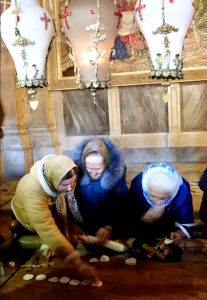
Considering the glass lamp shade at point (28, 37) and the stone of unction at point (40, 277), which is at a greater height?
the glass lamp shade at point (28, 37)

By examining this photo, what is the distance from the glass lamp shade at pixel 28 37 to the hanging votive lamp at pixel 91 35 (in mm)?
82

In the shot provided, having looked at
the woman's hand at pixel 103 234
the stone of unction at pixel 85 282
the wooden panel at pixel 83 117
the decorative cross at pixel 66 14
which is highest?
the decorative cross at pixel 66 14

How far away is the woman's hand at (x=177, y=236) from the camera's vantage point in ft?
4.50

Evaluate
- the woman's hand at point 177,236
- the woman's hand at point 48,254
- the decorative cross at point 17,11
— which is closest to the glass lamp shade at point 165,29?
the decorative cross at point 17,11

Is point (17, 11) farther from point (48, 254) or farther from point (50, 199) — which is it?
point (48, 254)

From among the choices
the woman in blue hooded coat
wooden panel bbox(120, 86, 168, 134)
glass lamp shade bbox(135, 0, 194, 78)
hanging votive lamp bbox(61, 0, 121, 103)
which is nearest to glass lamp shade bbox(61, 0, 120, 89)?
hanging votive lamp bbox(61, 0, 121, 103)

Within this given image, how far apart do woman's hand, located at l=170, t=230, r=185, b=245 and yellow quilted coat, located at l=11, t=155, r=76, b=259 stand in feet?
1.23

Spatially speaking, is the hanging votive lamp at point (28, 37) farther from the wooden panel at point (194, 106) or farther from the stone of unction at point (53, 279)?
the wooden panel at point (194, 106)

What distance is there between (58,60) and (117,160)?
38.6 inches

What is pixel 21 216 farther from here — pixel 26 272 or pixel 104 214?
pixel 104 214

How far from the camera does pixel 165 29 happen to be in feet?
3.99

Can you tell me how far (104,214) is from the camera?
141 centimetres

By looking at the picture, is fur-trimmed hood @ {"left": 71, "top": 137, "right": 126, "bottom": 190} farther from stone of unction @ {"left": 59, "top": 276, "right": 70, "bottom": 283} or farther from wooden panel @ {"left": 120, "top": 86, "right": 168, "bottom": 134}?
wooden panel @ {"left": 120, "top": 86, "right": 168, "bottom": 134}

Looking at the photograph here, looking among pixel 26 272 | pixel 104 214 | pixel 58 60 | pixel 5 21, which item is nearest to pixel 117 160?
pixel 104 214
